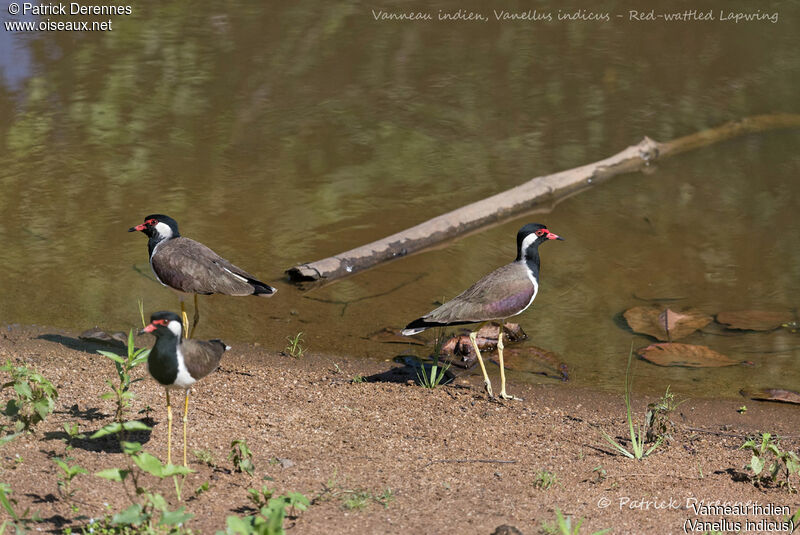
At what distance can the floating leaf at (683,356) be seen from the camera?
7.74 m

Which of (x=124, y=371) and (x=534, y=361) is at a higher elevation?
(x=124, y=371)

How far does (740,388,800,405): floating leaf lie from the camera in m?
7.20

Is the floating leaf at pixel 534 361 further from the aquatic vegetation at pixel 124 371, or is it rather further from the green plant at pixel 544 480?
the aquatic vegetation at pixel 124 371

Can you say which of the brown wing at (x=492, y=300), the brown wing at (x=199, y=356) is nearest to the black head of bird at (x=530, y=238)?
the brown wing at (x=492, y=300)

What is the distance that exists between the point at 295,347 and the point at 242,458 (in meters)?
2.33

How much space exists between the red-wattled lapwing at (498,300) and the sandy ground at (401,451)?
48 centimetres

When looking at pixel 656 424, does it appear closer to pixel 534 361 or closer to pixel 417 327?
pixel 534 361

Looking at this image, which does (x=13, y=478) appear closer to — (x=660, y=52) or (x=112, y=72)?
(x=112, y=72)

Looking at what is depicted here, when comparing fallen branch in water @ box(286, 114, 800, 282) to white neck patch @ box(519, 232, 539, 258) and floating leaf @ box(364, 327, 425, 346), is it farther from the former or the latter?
white neck patch @ box(519, 232, 539, 258)

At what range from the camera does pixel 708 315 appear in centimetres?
848

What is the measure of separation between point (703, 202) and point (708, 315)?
2.95 meters

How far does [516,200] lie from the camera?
406 inches

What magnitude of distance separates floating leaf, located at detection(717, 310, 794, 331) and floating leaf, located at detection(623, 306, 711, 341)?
0.17 meters

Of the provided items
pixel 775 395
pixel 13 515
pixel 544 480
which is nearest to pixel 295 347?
pixel 544 480
